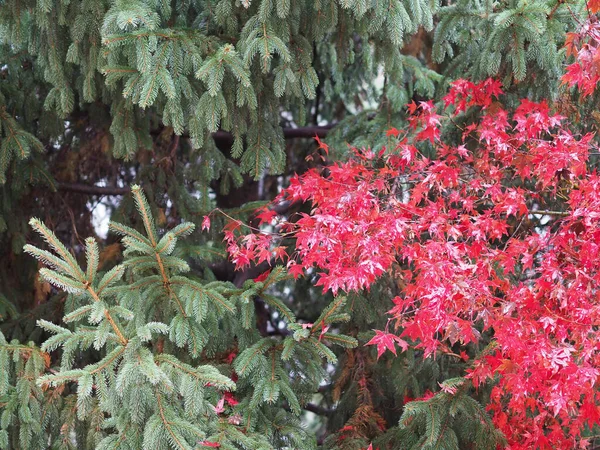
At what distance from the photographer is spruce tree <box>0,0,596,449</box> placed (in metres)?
2.93

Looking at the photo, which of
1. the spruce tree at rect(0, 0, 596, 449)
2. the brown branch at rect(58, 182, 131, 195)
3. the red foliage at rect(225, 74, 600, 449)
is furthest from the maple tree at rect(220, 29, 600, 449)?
the brown branch at rect(58, 182, 131, 195)

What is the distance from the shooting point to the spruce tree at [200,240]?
2932 mm

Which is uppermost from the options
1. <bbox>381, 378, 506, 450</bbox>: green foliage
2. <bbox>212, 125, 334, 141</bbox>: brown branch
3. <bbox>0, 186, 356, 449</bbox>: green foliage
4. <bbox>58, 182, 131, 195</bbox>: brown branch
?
<bbox>212, 125, 334, 141</bbox>: brown branch

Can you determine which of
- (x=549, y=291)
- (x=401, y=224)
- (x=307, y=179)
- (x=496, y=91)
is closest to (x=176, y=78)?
(x=307, y=179)

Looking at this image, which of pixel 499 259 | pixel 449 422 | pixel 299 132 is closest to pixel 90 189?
pixel 299 132

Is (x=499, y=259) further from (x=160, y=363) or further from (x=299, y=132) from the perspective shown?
(x=299, y=132)

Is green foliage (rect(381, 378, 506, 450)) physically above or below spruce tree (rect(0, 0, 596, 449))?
below

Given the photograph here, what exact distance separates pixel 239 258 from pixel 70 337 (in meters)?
0.85

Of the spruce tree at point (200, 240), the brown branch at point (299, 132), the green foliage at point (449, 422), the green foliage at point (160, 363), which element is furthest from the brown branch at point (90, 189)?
the green foliage at point (449, 422)

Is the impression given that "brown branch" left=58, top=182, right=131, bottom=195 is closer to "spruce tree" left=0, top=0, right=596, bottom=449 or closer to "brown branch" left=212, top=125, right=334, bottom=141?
"spruce tree" left=0, top=0, right=596, bottom=449

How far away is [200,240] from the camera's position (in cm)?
457

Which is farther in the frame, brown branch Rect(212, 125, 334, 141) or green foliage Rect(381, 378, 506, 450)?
brown branch Rect(212, 125, 334, 141)

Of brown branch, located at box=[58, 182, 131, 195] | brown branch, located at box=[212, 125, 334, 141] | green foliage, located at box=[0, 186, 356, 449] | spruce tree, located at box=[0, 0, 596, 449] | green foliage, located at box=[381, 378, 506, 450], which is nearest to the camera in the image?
green foliage, located at box=[0, 186, 356, 449]

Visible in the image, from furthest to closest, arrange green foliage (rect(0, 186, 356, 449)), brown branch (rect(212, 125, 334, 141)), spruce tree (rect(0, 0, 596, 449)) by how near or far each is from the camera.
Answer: brown branch (rect(212, 125, 334, 141)) → spruce tree (rect(0, 0, 596, 449)) → green foliage (rect(0, 186, 356, 449))
